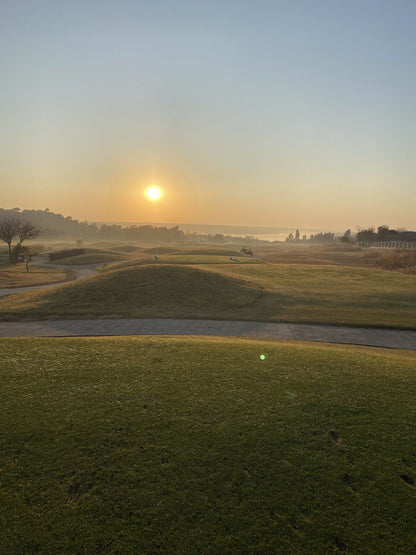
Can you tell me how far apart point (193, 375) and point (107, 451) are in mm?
3777

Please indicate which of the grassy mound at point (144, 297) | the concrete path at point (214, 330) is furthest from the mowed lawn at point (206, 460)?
the grassy mound at point (144, 297)

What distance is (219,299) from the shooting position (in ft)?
82.0

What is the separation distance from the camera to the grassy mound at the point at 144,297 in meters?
21.8

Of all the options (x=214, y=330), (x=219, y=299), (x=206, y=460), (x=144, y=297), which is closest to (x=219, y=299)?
(x=219, y=299)

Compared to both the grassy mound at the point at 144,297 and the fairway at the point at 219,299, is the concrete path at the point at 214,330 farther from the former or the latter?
the grassy mound at the point at 144,297

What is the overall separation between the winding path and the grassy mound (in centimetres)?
178

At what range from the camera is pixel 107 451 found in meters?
5.93

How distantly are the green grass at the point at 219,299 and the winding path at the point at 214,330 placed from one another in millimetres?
1237

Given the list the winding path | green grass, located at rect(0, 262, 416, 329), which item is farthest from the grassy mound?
the winding path

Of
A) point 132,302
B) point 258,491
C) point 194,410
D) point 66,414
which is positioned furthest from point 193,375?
point 132,302

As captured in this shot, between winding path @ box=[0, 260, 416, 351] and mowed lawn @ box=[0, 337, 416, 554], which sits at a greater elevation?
mowed lawn @ box=[0, 337, 416, 554]

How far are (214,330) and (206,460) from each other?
12.0m

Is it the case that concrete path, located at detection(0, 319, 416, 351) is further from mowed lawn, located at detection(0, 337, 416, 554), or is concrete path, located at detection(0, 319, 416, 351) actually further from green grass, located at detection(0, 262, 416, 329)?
mowed lawn, located at detection(0, 337, 416, 554)

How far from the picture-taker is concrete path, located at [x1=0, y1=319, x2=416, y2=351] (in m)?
16.1
